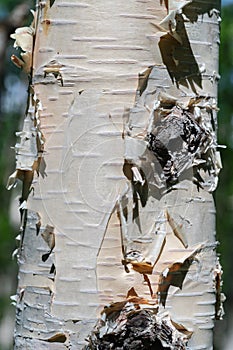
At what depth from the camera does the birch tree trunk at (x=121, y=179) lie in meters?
1.06

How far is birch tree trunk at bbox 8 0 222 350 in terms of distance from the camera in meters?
1.06

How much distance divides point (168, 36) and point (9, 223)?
859cm

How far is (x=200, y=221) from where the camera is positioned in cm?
111

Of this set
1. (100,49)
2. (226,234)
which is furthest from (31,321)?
(226,234)

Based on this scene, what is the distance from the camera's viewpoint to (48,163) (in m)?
1.11

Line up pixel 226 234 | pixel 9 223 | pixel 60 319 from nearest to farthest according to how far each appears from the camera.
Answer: pixel 60 319 → pixel 9 223 → pixel 226 234

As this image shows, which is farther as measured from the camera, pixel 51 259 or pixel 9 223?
pixel 9 223

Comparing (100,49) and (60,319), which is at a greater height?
(100,49)

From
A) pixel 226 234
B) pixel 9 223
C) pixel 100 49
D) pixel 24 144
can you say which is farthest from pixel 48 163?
pixel 226 234

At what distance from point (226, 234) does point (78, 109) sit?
9677 mm

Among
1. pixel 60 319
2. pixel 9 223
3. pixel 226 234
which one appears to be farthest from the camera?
pixel 226 234

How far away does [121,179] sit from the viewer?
3.50 ft

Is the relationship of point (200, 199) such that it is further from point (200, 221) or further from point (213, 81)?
point (213, 81)

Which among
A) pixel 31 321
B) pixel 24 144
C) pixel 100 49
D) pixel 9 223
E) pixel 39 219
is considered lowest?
pixel 31 321
